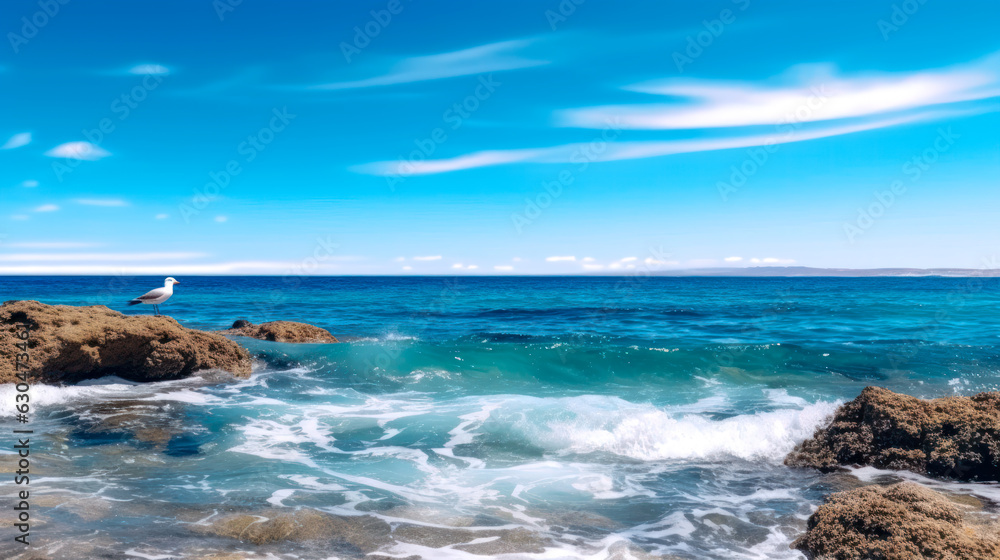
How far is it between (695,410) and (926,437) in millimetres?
4150

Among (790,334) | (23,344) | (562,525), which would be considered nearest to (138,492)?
(562,525)

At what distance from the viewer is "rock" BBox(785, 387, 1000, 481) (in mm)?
6289

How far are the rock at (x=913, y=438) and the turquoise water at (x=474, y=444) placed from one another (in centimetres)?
56

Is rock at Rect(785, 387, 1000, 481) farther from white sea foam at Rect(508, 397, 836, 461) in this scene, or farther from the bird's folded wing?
the bird's folded wing

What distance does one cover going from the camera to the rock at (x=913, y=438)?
6.29 metres

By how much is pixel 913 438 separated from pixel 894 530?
312cm

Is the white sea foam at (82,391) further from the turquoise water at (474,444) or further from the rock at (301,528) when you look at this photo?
the rock at (301,528)

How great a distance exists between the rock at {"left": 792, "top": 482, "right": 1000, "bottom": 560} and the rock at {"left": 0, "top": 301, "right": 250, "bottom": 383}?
11.7m

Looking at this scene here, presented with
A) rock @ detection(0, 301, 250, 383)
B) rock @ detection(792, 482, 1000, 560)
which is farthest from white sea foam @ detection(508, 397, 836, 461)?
rock @ detection(0, 301, 250, 383)

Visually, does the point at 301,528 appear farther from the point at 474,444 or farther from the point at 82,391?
the point at 82,391

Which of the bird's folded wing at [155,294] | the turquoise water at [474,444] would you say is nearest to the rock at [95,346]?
the turquoise water at [474,444]

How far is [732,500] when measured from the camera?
5.97 metres

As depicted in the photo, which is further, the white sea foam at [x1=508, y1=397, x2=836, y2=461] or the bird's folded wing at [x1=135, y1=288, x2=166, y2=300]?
the bird's folded wing at [x1=135, y1=288, x2=166, y2=300]

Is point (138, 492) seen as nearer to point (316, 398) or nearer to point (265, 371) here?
point (316, 398)
